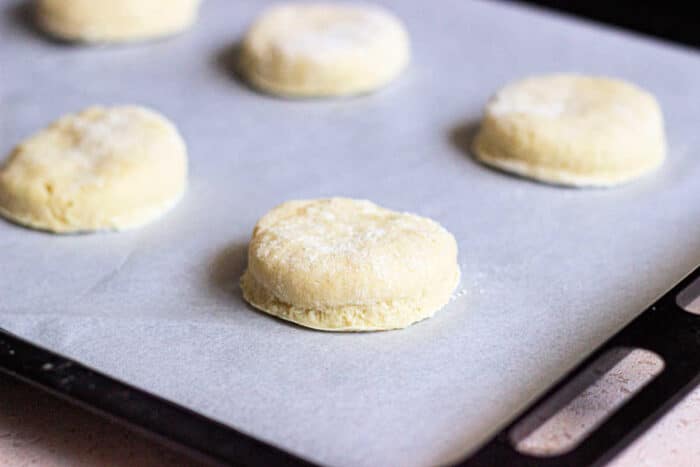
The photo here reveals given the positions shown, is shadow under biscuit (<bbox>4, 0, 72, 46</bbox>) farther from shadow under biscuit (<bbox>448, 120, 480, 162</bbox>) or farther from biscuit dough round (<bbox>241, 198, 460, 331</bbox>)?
biscuit dough round (<bbox>241, 198, 460, 331</bbox>)

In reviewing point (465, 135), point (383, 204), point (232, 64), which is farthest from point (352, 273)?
point (232, 64)

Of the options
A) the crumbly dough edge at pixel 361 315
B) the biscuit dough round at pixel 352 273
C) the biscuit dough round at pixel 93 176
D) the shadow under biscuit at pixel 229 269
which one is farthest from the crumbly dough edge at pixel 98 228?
the crumbly dough edge at pixel 361 315

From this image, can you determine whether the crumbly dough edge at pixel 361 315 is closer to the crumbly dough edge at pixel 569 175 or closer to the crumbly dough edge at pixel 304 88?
the crumbly dough edge at pixel 569 175

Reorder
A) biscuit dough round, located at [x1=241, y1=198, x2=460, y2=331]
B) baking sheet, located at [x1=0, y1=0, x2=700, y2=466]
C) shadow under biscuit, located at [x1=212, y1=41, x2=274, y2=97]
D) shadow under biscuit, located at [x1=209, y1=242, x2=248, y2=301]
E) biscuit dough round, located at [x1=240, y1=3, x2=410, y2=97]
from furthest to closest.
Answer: shadow under biscuit, located at [x1=212, y1=41, x2=274, y2=97], biscuit dough round, located at [x1=240, y1=3, x2=410, y2=97], shadow under biscuit, located at [x1=209, y1=242, x2=248, y2=301], biscuit dough round, located at [x1=241, y1=198, x2=460, y2=331], baking sheet, located at [x1=0, y1=0, x2=700, y2=466]

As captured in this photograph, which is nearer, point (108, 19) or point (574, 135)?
point (574, 135)

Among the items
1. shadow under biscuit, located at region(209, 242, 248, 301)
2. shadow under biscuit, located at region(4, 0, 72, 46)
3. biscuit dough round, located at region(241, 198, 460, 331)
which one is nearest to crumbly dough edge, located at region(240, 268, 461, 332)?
biscuit dough round, located at region(241, 198, 460, 331)

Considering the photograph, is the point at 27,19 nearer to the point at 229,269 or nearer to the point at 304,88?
the point at 304,88

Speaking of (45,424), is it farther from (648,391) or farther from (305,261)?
(648,391)
